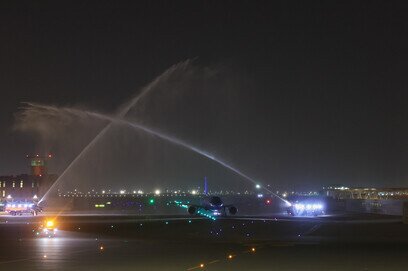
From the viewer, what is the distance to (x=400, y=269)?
32031mm

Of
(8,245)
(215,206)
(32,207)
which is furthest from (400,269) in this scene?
(32,207)

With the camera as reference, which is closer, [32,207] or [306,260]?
[306,260]

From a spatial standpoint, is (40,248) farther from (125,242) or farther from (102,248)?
(125,242)

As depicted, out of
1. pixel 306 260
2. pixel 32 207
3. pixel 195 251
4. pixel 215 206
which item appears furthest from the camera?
pixel 32 207

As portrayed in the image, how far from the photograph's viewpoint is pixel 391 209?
122m

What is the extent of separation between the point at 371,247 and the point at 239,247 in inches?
361

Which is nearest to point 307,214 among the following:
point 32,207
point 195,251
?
point 32,207

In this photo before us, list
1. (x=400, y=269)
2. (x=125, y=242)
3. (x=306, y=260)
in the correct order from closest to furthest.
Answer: (x=400, y=269) < (x=306, y=260) < (x=125, y=242)

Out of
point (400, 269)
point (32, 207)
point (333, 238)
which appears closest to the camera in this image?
point (400, 269)

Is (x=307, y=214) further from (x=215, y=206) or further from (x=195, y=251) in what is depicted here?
(x=195, y=251)

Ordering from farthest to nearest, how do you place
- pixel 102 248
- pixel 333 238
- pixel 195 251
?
pixel 333 238 → pixel 102 248 → pixel 195 251

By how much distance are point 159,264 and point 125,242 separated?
17531 millimetres

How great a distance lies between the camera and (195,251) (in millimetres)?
41969

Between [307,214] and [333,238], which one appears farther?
[307,214]
